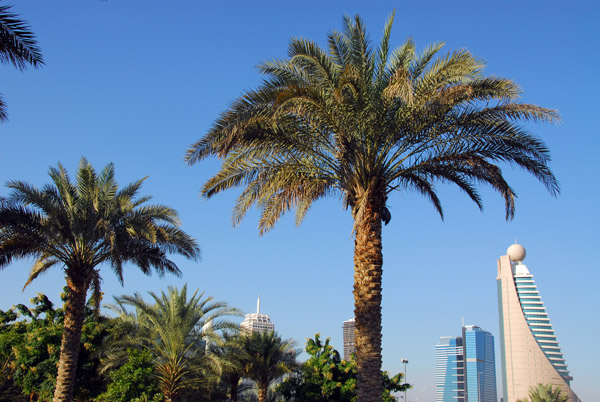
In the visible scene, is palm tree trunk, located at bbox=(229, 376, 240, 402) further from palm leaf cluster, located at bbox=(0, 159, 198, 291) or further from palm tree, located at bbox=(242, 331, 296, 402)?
palm leaf cluster, located at bbox=(0, 159, 198, 291)

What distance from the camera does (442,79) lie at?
39.6ft

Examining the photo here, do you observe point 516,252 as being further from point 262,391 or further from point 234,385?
point 234,385

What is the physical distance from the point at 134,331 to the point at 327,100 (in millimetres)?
21837

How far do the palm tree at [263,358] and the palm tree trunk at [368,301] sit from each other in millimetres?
21804

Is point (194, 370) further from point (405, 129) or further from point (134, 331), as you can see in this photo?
point (405, 129)

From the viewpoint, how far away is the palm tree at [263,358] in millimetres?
32656

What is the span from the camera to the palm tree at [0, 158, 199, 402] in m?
17.2

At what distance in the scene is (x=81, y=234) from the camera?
59.3ft

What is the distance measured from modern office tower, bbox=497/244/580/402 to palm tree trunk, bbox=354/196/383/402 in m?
118

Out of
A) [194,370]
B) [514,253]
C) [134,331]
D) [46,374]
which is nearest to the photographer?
[194,370]

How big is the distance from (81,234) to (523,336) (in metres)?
130

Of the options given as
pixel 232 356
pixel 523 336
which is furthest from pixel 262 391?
pixel 523 336

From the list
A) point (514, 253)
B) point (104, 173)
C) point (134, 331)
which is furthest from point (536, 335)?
point (104, 173)

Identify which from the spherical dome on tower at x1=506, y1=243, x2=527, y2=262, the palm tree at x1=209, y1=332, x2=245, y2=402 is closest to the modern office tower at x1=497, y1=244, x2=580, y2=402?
the spherical dome on tower at x1=506, y1=243, x2=527, y2=262
